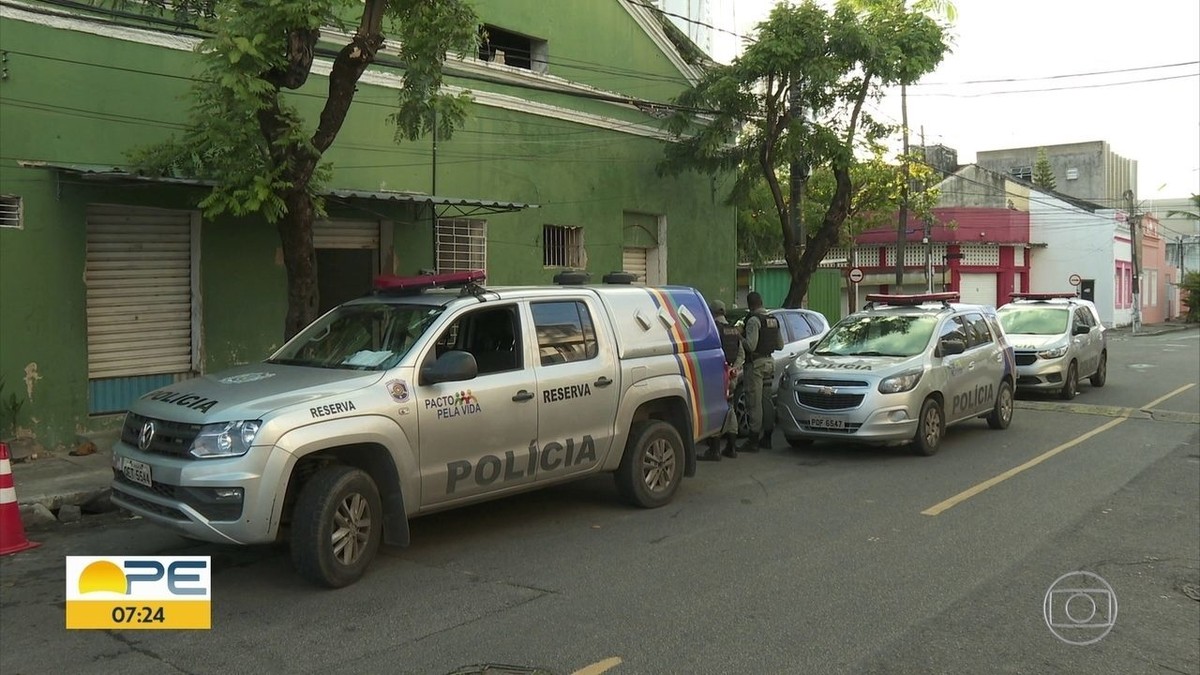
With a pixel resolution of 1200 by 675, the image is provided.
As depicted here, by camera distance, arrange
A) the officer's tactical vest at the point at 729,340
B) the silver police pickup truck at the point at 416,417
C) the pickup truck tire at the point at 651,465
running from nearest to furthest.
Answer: the silver police pickup truck at the point at 416,417 < the pickup truck tire at the point at 651,465 < the officer's tactical vest at the point at 729,340

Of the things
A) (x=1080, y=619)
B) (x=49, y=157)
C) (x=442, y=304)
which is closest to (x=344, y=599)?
(x=442, y=304)

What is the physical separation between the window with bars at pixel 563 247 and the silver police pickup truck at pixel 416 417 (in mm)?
7408

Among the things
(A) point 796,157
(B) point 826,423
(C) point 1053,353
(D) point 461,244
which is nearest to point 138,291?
(D) point 461,244

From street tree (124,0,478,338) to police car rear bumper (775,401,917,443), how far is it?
5.34 metres

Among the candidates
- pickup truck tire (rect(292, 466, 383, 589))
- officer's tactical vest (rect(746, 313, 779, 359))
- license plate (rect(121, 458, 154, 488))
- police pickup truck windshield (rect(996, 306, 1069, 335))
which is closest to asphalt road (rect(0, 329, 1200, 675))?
pickup truck tire (rect(292, 466, 383, 589))

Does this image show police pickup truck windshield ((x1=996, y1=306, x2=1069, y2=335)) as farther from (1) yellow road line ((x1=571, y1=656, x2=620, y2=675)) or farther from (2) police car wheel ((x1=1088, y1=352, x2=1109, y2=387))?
(1) yellow road line ((x1=571, y1=656, x2=620, y2=675))

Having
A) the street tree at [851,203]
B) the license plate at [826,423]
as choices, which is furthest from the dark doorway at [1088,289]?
the license plate at [826,423]

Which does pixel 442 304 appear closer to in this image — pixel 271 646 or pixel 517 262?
pixel 271 646

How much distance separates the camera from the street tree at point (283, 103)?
7.86 metres

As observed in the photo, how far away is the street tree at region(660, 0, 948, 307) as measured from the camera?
49.9 feet

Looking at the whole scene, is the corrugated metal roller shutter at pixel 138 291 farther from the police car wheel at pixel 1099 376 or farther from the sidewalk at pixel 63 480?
the police car wheel at pixel 1099 376

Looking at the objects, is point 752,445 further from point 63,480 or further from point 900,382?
point 63,480

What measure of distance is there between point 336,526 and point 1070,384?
14.6 meters

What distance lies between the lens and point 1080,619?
5367mm
